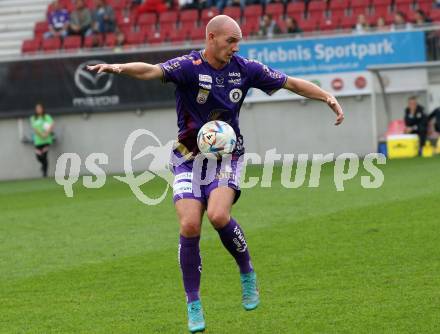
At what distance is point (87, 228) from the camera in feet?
48.0

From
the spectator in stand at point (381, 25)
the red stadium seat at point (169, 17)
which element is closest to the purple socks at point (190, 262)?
the spectator in stand at point (381, 25)

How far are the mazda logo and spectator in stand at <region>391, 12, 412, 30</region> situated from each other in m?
7.15

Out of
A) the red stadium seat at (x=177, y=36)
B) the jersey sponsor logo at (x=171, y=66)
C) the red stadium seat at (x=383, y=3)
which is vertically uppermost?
the jersey sponsor logo at (x=171, y=66)

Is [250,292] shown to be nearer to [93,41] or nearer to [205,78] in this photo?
[205,78]

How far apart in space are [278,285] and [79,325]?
6.85ft

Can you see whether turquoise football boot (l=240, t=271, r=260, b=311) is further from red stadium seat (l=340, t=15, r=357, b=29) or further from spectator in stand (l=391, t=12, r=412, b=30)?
red stadium seat (l=340, t=15, r=357, b=29)

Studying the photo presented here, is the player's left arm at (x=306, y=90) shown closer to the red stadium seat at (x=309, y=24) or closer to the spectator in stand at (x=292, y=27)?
the spectator in stand at (x=292, y=27)

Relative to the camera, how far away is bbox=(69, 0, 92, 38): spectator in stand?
28656 mm

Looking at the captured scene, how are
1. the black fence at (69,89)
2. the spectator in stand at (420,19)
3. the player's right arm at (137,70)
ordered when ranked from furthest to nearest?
1. the black fence at (69,89)
2. the spectator in stand at (420,19)
3. the player's right arm at (137,70)

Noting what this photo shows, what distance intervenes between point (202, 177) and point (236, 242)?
21.9 inches

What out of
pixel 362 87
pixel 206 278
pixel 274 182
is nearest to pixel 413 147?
pixel 362 87

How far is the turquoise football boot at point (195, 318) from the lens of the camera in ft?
24.3

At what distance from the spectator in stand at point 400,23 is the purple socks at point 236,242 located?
1732cm

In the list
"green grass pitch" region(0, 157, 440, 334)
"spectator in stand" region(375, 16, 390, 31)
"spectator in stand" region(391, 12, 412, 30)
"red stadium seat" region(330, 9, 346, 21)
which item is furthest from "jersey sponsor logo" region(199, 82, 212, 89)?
"red stadium seat" region(330, 9, 346, 21)
